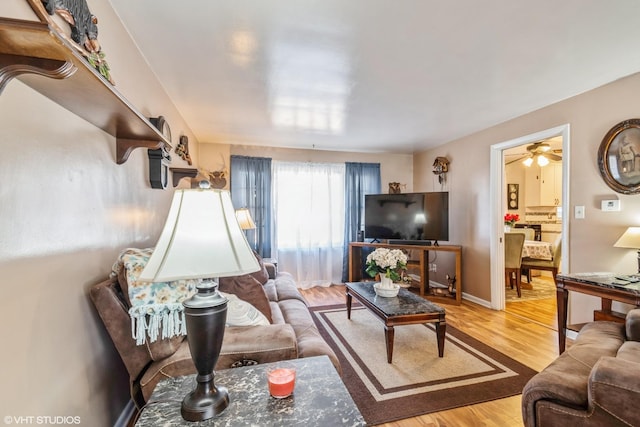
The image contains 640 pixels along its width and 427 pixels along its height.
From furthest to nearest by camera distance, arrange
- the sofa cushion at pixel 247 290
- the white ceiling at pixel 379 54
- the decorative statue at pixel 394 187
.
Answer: the decorative statue at pixel 394 187 < the sofa cushion at pixel 247 290 < the white ceiling at pixel 379 54

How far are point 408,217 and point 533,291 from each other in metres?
2.35

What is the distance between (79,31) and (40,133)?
49 cm

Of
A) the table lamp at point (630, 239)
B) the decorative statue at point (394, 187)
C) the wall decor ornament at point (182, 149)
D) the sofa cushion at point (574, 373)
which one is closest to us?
the sofa cushion at point (574, 373)

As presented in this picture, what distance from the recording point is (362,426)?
0.88 m

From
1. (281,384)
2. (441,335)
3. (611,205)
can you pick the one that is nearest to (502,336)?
(441,335)

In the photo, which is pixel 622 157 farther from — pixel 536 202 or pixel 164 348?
pixel 536 202

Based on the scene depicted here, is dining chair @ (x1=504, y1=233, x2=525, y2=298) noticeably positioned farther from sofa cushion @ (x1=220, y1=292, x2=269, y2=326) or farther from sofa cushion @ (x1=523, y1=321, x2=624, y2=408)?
sofa cushion @ (x1=220, y1=292, x2=269, y2=326)

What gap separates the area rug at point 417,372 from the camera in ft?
6.23

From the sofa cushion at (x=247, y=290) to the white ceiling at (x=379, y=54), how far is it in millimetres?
1563

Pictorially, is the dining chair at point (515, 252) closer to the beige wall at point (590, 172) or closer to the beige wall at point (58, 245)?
the beige wall at point (590, 172)

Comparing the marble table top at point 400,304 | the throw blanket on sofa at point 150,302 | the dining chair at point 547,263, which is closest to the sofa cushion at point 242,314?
the throw blanket on sofa at point 150,302

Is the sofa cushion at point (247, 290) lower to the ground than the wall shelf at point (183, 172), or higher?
lower

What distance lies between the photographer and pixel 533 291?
461 cm

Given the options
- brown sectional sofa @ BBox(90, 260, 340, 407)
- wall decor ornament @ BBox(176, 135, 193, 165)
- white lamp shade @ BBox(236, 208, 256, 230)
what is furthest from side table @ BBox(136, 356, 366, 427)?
white lamp shade @ BBox(236, 208, 256, 230)
